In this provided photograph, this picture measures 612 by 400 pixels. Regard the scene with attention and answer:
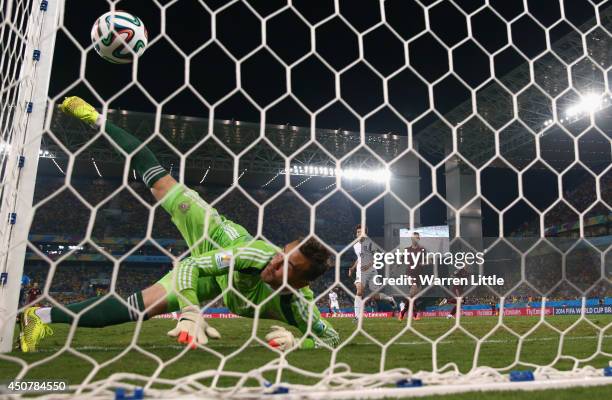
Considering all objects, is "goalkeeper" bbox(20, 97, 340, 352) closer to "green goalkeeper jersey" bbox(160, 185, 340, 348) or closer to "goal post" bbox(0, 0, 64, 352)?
"green goalkeeper jersey" bbox(160, 185, 340, 348)

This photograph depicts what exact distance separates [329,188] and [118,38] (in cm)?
2301

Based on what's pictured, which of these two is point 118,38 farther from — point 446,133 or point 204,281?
point 446,133

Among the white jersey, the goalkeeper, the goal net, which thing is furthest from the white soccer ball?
the white jersey

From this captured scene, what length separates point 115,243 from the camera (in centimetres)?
2091

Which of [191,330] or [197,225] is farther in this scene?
[197,225]

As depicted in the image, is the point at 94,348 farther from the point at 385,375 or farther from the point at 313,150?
the point at 313,150

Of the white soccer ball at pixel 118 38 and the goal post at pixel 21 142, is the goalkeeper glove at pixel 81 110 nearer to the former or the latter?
the goal post at pixel 21 142

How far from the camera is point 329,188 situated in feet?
83.6

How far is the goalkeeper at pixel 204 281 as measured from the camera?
200 cm

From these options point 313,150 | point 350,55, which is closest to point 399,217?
point 313,150

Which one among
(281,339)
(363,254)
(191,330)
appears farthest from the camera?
(363,254)

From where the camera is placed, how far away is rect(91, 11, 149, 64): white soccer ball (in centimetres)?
259

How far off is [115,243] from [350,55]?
558 inches

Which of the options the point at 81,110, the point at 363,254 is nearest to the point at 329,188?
the point at 363,254
